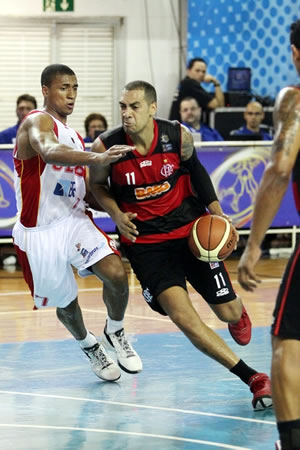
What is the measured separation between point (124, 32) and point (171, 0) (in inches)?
34.8

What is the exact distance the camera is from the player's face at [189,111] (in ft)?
42.0

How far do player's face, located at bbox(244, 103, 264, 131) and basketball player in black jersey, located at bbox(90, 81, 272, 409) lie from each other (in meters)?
7.23

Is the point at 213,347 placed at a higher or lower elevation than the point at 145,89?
lower

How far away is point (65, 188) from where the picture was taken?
6891 millimetres

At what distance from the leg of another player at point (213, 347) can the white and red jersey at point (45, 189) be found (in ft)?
3.38

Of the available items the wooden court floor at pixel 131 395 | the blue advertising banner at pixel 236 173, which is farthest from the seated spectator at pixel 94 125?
the wooden court floor at pixel 131 395

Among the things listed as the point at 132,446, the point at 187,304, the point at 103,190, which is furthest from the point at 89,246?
the point at 132,446

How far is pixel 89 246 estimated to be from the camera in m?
6.77

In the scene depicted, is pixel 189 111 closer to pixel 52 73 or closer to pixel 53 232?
Answer: pixel 52 73

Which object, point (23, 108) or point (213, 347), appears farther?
point (23, 108)

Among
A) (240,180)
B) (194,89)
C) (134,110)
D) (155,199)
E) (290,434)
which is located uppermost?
(134,110)

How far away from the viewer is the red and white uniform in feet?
22.3

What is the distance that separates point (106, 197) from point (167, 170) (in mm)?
413

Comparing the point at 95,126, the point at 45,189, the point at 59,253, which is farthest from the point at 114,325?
the point at 95,126
